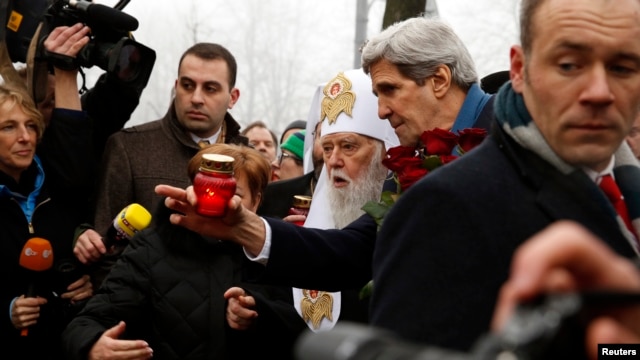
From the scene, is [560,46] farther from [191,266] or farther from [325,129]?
[325,129]

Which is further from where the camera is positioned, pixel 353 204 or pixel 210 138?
pixel 210 138

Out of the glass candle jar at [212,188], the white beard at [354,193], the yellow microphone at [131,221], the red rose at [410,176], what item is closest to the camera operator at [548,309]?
the glass candle jar at [212,188]

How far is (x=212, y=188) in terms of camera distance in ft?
10.1

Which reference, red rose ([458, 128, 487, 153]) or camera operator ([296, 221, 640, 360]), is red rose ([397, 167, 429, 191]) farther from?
camera operator ([296, 221, 640, 360])

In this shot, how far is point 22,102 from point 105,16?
631 millimetres

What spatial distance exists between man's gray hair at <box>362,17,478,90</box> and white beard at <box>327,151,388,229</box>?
86 centimetres

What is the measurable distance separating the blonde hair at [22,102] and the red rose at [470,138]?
2.63 metres

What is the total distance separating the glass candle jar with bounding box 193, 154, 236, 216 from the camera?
3.06 meters

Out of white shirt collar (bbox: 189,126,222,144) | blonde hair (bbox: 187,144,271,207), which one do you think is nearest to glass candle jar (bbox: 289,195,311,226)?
blonde hair (bbox: 187,144,271,207)

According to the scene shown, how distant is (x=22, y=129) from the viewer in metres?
5.13

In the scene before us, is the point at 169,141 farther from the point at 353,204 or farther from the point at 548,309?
the point at 548,309

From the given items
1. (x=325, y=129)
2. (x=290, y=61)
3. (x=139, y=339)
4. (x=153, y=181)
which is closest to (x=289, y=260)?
(x=139, y=339)

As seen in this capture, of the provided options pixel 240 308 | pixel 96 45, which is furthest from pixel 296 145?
pixel 240 308

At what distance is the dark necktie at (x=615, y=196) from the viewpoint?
7.32 feet
